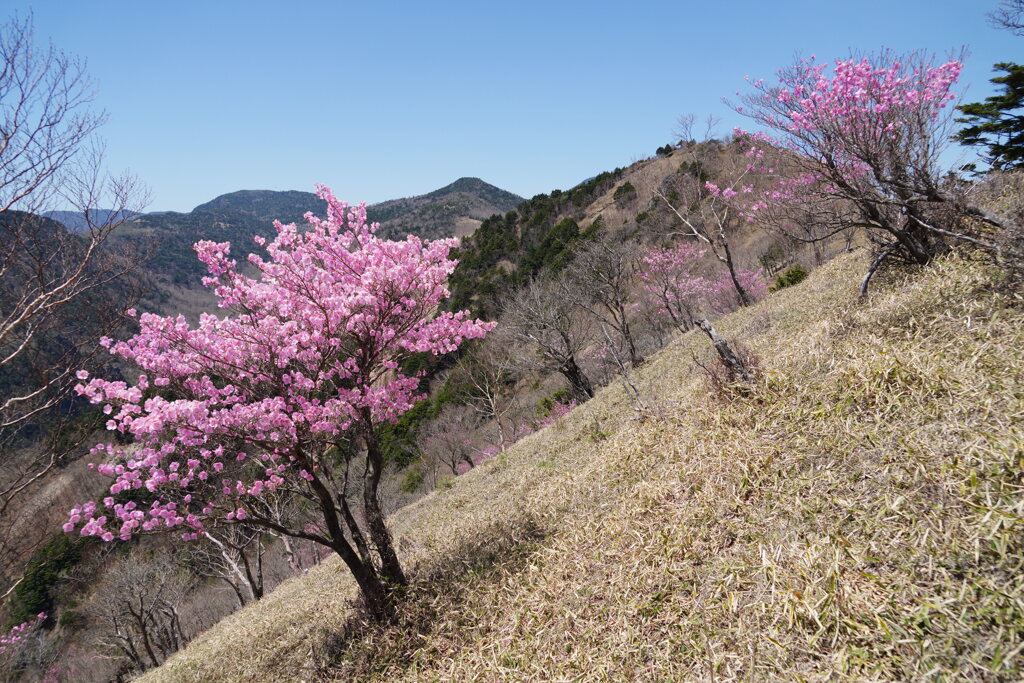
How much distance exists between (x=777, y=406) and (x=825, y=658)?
10.0 ft

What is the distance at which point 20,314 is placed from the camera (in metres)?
6.50

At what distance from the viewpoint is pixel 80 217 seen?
7320mm

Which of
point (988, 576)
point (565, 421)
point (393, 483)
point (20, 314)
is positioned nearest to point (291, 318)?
point (20, 314)

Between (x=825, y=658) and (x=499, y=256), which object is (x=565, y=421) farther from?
(x=499, y=256)

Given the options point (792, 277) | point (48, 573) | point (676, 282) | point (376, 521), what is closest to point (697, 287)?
point (676, 282)

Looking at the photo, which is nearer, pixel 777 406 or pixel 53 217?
pixel 777 406

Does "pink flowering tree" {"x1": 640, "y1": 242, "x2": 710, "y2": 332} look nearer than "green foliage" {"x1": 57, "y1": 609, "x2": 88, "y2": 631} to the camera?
Yes

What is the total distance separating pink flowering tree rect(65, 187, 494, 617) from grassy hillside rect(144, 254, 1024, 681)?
59.7 inches

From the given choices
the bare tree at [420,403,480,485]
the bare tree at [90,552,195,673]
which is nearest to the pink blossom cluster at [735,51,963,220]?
the bare tree at [420,403,480,485]

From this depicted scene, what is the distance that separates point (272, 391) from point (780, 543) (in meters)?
5.59

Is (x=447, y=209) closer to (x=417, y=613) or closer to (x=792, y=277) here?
(x=792, y=277)

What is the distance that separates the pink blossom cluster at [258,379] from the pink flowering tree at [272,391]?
0.06 ft

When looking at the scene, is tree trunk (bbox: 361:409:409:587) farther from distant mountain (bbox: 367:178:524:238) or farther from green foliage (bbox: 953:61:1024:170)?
distant mountain (bbox: 367:178:524:238)

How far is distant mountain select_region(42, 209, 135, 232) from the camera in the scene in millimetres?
7106
